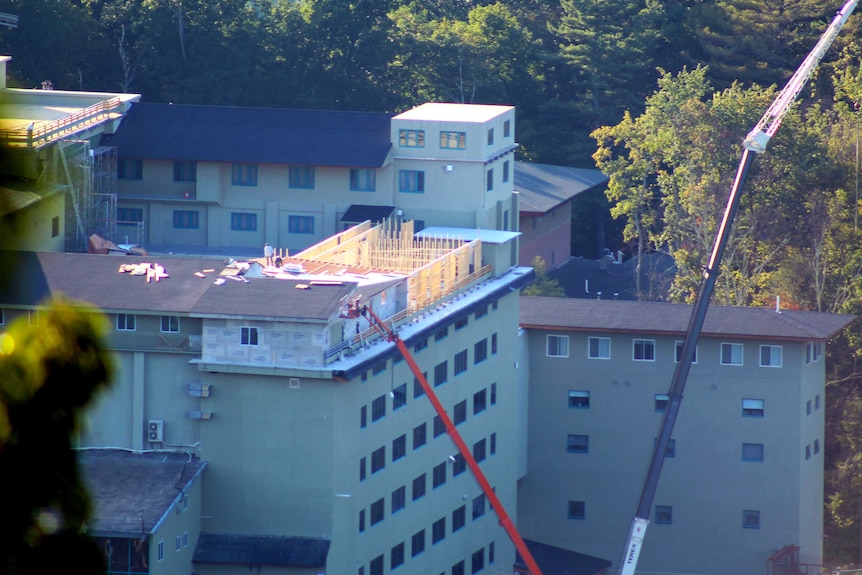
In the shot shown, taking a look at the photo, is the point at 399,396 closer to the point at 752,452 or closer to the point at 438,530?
the point at 438,530

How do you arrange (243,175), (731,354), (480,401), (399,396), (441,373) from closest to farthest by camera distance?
1. (399,396)
2. (441,373)
3. (480,401)
4. (731,354)
5. (243,175)

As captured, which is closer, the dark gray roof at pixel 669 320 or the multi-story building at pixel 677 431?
the dark gray roof at pixel 669 320

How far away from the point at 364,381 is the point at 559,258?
110ft

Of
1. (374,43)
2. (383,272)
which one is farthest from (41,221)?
(374,43)

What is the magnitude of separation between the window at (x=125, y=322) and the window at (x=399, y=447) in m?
7.17

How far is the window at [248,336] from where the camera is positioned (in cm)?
3347

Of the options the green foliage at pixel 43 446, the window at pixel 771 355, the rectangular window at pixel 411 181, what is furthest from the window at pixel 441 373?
the green foliage at pixel 43 446

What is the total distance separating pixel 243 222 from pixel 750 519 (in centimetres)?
1809

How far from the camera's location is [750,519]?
154ft

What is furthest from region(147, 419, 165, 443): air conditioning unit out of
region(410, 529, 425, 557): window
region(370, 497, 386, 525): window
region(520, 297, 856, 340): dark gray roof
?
region(520, 297, 856, 340): dark gray roof

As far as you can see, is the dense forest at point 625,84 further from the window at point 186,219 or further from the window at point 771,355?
the window at point 186,219

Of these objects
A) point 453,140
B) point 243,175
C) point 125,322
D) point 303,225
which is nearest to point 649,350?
point 453,140

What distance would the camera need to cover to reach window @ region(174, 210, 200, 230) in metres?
48.0

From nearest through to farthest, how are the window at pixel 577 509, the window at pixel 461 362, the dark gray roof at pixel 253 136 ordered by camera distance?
the window at pixel 461 362 → the dark gray roof at pixel 253 136 → the window at pixel 577 509
